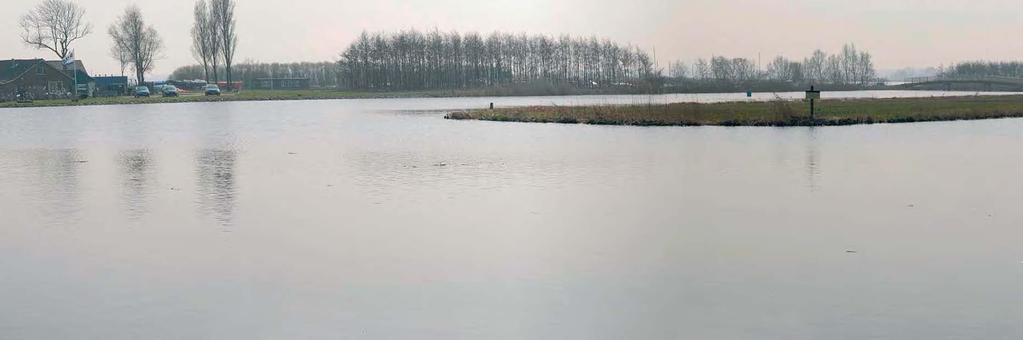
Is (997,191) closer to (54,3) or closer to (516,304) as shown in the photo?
(516,304)

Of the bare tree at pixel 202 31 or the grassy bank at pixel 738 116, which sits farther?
the bare tree at pixel 202 31

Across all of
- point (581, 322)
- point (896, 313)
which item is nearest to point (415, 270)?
point (581, 322)

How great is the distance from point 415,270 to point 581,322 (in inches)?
94.4

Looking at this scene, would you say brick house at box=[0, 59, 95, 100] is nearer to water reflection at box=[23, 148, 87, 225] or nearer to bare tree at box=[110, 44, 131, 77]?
bare tree at box=[110, 44, 131, 77]

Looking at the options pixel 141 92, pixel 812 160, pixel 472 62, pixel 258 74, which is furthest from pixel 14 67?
pixel 812 160

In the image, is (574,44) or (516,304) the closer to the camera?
(516,304)

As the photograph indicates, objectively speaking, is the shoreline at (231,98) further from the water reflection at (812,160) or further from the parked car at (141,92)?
the water reflection at (812,160)

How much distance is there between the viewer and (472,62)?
439 ft

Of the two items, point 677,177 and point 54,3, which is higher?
point 54,3

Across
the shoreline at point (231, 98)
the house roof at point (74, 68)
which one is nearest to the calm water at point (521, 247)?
the shoreline at point (231, 98)

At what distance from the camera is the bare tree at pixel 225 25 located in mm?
108250

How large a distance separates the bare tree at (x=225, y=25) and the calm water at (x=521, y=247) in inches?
3546

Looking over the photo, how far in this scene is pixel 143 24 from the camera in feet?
357

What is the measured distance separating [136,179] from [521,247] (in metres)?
9.96
